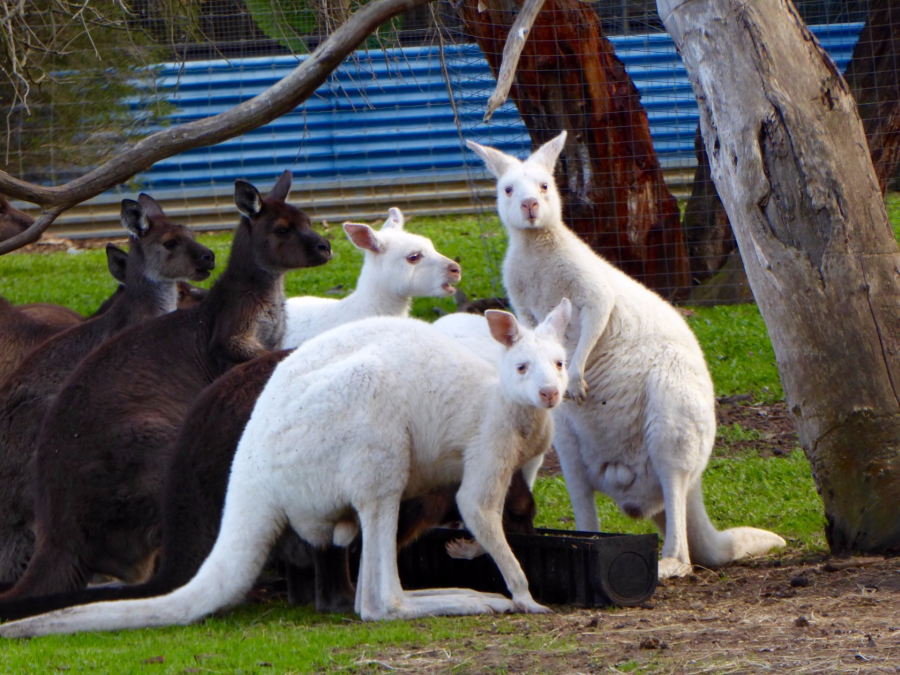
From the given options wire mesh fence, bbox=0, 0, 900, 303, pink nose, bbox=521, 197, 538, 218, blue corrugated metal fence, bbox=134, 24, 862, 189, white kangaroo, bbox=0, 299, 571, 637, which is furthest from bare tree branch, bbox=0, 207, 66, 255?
blue corrugated metal fence, bbox=134, 24, 862, 189

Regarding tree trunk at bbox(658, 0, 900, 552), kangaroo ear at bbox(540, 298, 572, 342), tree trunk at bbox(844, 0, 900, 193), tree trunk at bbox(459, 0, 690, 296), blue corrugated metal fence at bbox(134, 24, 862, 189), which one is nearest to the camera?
kangaroo ear at bbox(540, 298, 572, 342)

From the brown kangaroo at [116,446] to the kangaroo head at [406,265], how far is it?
88 centimetres

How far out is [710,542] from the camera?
16.9ft

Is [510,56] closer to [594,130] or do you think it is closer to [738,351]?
[594,130]

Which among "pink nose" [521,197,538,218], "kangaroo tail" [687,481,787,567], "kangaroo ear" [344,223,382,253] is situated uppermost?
"kangaroo ear" [344,223,382,253]

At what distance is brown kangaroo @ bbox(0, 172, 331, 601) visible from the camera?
187 inches

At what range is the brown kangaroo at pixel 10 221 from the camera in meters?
9.31

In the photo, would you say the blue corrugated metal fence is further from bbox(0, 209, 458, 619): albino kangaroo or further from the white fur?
bbox(0, 209, 458, 619): albino kangaroo

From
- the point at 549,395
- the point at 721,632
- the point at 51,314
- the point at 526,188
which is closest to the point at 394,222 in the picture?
the point at 526,188

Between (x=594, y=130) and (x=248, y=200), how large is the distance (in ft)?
13.6

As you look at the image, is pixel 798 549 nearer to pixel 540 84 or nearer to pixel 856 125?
pixel 856 125

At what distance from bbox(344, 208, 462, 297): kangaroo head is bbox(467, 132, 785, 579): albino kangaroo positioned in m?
0.81

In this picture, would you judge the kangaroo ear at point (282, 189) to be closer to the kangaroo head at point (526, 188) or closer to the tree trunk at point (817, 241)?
the kangaroo head at point (526, 188)

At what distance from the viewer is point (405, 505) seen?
458cm
